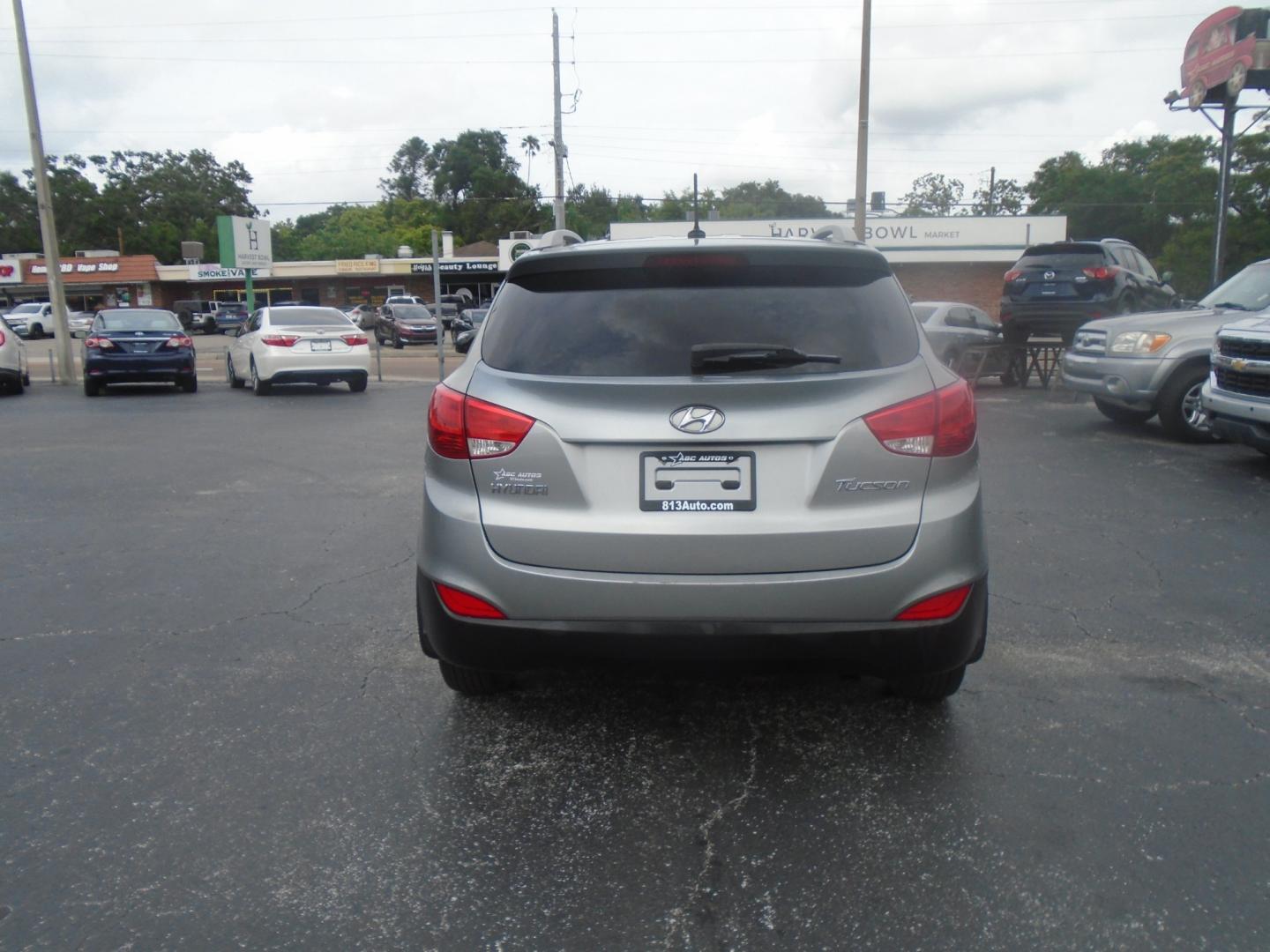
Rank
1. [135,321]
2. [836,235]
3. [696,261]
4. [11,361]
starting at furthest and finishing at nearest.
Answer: [135,321]
[11,361]
[836,235]
[696,261]

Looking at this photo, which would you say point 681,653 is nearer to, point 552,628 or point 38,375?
point 552,628

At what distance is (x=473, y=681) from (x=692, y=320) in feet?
5.33

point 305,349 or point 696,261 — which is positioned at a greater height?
point 696,261

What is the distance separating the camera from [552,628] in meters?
3.35

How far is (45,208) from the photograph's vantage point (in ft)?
68.5

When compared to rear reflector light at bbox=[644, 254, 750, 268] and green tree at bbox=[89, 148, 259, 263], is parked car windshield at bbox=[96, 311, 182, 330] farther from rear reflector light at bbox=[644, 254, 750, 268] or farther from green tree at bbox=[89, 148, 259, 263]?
green tree at bbox=[89, 148, 259, 263]

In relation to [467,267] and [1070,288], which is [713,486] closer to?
[1070,288]

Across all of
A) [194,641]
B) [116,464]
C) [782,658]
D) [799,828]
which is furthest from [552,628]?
[116,464]

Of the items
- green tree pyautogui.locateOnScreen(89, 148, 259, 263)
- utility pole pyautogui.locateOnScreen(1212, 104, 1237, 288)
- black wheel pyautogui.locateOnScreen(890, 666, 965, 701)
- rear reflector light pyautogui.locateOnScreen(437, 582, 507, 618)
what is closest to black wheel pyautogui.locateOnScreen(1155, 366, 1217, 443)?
black wheel pyautogui.locateOnScreen(890, 666, 965, 701)

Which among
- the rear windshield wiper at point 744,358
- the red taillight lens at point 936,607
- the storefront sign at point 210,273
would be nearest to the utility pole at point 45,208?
the rear windshield wiper at point 744,358

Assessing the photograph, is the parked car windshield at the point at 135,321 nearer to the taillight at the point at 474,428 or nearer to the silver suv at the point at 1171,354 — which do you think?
the silver suv at the point at 1171,354

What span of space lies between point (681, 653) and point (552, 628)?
42 centimetres

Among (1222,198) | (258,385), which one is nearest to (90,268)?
(258,385)

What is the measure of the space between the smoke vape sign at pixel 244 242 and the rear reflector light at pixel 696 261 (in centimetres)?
2941
